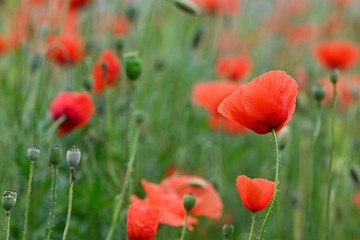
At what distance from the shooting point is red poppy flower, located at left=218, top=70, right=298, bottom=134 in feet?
2.29

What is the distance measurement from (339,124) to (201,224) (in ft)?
3.15

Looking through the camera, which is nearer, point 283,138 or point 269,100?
point 269,100

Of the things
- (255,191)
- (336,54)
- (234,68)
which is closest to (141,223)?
(255,191)

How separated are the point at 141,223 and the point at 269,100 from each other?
0.26 metres

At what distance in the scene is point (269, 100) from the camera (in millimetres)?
703

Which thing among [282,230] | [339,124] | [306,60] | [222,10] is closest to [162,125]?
[282,230]

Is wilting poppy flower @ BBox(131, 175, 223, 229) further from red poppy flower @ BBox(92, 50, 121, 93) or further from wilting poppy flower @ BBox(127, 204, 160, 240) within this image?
red poppy flower @ BBox(92, 50, 121, 93)

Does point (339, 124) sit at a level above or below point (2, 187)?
above

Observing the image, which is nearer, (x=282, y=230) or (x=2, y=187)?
(x=2, y=187)

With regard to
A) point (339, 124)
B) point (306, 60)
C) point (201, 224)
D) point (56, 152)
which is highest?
point (306, 60)

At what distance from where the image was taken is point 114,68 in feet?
4.65

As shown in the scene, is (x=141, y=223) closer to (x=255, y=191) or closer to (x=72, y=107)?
(x=255, y=191)

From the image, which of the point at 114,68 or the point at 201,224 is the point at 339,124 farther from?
the point at 114,68

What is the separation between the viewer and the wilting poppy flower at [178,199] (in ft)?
3.07
